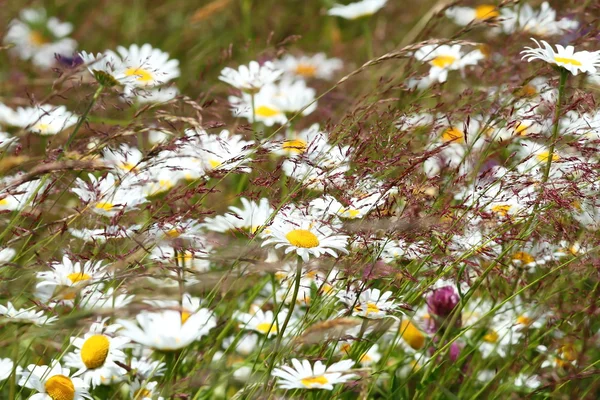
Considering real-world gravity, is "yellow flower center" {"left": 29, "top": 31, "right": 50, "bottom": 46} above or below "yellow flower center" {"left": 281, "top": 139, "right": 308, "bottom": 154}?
below

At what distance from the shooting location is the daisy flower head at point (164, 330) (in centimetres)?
100

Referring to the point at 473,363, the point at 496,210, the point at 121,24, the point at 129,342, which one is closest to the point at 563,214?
the point at 496,210

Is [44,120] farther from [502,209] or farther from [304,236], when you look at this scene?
[502,209]

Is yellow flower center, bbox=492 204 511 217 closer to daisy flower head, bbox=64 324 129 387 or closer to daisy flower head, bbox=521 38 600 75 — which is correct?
daisy flower head, bbox=521 38 600 75

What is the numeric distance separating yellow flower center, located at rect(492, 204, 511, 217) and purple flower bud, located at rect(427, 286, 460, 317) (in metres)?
0.26

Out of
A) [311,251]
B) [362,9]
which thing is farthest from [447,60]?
[311,251]

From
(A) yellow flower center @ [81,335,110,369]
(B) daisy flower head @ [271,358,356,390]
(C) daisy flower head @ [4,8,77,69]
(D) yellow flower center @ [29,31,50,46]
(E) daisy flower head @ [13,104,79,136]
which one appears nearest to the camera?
(B) daisy flower head @ [271,358,356,390]

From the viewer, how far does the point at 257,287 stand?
5.58ft

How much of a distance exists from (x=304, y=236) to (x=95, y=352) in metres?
0.37

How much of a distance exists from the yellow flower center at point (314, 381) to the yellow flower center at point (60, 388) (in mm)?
373

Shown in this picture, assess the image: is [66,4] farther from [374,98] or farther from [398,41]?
[374,98]

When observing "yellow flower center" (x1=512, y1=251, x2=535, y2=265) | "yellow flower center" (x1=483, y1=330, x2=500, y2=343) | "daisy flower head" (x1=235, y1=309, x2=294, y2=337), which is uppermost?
"yellow flower center" (x1=512, y1=251, x2=535, y2=265)

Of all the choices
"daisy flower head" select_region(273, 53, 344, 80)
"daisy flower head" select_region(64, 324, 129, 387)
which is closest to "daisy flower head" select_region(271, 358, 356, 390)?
"daisy flower head" select_region(64, 324, 129, 387)

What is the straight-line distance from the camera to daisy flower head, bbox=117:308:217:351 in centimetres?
100
